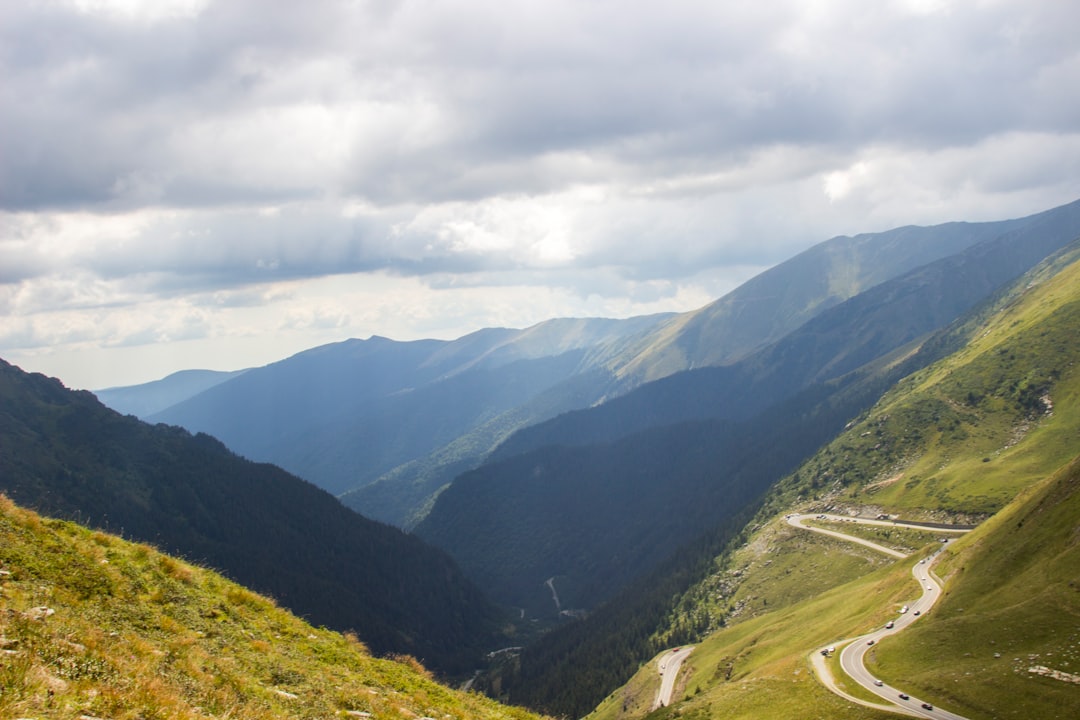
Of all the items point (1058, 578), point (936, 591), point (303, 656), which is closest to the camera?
point (303, 656)

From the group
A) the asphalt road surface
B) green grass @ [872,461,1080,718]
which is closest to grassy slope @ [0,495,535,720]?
green grass @ [872,461,1080,718]

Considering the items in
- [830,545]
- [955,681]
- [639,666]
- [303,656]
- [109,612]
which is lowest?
[639,666]

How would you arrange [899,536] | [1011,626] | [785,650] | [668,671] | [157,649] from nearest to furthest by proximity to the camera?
[157,649] → [1011,626] → [785,650] → [668,671] → [899,536]

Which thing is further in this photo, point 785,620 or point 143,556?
point 785,620

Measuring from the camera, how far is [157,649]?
2111 cm

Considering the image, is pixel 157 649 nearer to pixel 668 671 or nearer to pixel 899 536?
pixel 668 671

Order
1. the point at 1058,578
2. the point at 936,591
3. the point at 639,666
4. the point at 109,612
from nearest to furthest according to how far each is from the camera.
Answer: the point at 109,612
the point at 1058,578
the point at 936,591
the point at 639,666

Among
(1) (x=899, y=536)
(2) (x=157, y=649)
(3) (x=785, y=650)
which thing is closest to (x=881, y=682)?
(3) (x=785, y=650)

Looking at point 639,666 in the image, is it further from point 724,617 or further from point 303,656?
point 303,656

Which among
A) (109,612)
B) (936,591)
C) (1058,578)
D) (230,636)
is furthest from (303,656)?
(936,591)

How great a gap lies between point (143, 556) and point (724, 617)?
19022 cm

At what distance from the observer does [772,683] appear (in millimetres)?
94500

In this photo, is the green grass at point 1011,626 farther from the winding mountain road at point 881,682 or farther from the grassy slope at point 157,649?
the grassy slope at point 157,649

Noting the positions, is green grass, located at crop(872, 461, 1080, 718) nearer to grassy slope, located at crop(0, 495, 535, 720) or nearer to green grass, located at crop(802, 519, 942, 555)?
green grass, located at crop(802, 519, 942, 555)
